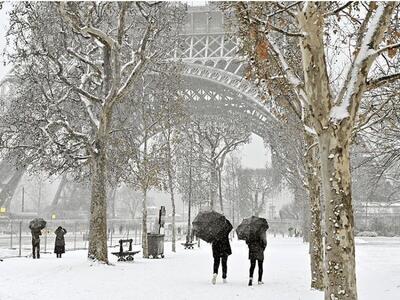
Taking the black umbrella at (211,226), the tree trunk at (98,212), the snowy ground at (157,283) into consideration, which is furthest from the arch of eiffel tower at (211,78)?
the black umbrella at (211,226)

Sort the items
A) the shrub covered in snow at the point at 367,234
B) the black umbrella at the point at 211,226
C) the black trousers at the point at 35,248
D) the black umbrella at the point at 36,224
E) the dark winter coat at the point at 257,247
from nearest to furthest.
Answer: the dark winter coat at the point at 257,247 → the black umbrella at the point at 211,226 → the black trousers at the point at 35,248 → the black umbrella at the point at 36,224 → the shrub covered in snow at the point at 367,234

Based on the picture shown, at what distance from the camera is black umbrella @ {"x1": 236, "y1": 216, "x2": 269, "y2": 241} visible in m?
12.3

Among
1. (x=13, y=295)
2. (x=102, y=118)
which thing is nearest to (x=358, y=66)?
(x=13, y=295)

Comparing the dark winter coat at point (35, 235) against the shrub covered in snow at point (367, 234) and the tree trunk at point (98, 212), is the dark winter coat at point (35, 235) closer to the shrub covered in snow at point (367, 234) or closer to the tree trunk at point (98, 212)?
the tree trunk at point (98, 212)

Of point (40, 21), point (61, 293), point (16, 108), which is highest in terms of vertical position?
point (40, 21)

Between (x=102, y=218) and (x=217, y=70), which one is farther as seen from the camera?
(x=217, y=70)

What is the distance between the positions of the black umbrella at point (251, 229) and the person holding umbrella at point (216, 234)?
0.31 meters

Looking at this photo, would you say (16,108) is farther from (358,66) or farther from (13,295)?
(358,66)

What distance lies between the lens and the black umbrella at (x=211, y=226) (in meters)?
12.5

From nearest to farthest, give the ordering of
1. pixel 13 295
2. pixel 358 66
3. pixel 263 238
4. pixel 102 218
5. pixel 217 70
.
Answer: pixel 358 66
pixel 13 295
pixel 263 238
pixel 102 218
pixel 217 70

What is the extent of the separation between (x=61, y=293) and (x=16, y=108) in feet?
41.0

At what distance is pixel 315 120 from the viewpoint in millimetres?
7230

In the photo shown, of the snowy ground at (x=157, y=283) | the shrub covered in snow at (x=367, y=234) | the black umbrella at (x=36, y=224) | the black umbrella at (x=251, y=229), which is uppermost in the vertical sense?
the black umbrella at (x=251, y=229)

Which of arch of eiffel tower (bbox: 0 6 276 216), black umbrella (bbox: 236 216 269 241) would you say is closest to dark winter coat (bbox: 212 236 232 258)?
black umbrella (bbox: 236 216 269 241)
